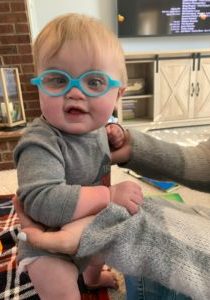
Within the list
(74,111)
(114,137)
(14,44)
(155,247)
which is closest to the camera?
(155,247)

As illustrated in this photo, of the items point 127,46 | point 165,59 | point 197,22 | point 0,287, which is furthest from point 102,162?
point 197,22

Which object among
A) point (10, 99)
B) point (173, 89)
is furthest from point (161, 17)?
point (10, 99)

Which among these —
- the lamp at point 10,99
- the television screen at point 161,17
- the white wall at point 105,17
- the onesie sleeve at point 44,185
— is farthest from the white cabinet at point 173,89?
the onesie sleeve at point 44,185

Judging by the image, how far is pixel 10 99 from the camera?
2.12 m

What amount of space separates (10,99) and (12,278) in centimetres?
145

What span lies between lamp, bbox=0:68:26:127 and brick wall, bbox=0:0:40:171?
17 centimetres

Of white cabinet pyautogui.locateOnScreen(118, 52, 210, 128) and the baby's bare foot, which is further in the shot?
white cabinet pyautogui.locateOnScreen(118, 52, 210, 128)

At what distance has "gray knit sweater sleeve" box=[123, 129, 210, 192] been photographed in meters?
0.79

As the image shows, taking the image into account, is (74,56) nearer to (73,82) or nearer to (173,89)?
(73,82)

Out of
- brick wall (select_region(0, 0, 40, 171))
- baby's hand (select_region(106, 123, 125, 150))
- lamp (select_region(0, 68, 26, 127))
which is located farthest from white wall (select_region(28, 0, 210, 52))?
baby's hand (select_region(106, 123, 125, 150))

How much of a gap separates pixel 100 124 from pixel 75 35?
184 millimetres

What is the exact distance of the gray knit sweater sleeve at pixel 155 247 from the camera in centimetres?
46

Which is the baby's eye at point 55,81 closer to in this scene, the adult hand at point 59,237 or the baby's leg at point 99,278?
the adult hand at point 59,237

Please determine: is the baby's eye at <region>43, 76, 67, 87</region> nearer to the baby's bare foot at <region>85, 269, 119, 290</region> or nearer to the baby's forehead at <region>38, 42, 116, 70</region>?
the baby's forehead at <region>38, 42, 116, 70</region>
